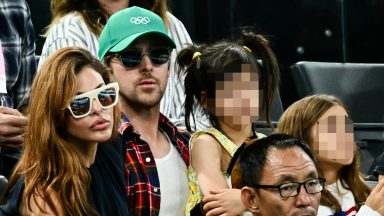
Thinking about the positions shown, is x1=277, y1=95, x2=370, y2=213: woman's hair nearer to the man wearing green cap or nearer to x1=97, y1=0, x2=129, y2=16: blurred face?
the man wearing green cap

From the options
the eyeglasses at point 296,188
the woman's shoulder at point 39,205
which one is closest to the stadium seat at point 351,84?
the eyeglasses at point 296,188

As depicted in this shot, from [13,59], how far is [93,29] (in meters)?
0.40

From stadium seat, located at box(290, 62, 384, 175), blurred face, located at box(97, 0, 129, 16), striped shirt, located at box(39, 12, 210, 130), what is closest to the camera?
striped shirt, located at box(39, 12, 210, 130)

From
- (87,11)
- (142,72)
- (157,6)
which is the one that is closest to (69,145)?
(142,72)


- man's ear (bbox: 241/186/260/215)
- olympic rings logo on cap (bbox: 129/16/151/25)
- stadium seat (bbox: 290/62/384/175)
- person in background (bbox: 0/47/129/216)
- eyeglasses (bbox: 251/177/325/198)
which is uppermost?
olympic rings logo on cap (bbox: 129/16/151/25)

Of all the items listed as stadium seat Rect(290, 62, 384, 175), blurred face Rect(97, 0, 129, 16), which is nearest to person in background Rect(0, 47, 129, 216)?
blurred face Rect(97, 0, 129, 16)

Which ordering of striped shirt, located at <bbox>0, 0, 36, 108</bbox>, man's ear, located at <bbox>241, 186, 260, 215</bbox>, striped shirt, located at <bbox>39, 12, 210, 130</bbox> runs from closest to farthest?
man's ear, located at <bbox>241, 186, 260, 215</bbox> < striped shirt, located at <bbox>0, 0, 36, 108</bbox> < striped shirt, located at <bbox>39, 12, 210, 130</bbox>

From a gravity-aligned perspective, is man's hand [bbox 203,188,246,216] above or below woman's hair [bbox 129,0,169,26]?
below

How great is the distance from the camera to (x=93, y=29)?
4.69 m

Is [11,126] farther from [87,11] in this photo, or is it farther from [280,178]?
[280,178]

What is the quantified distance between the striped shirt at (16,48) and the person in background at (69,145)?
2.35 feet

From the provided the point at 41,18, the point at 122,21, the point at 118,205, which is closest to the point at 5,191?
the point at 118,205

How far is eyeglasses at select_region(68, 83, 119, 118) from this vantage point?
3.66 m

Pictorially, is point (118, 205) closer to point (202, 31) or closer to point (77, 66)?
point (77, 66)
